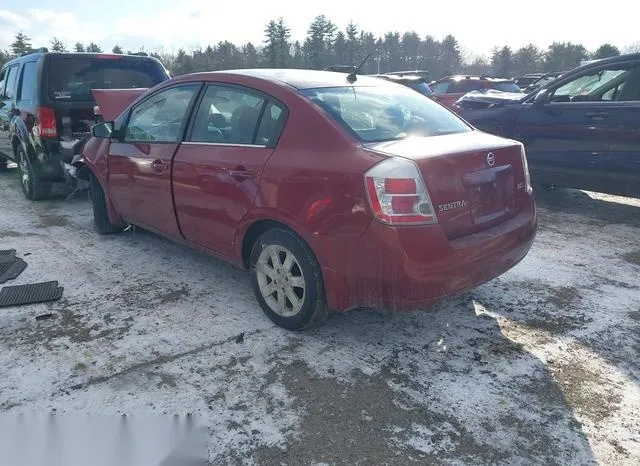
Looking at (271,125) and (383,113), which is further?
(383,113)

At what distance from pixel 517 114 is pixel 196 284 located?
15.7ft

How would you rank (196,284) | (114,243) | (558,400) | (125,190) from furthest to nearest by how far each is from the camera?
1. (114,243)
2. (125,190)
3. (196,284)
4. (558,400)

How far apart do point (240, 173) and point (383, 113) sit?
1.04 m

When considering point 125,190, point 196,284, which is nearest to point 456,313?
point 196,284

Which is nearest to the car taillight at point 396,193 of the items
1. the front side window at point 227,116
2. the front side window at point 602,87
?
the front side window at point 227,116

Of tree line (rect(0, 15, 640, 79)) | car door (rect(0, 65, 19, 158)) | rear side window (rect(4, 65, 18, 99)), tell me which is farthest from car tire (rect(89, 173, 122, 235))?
tree line (rect(0, 15, 640, 79))

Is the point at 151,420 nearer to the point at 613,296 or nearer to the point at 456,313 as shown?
the point at 456,313

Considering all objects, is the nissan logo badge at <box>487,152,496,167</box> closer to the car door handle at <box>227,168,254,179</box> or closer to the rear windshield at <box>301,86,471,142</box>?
the rear windshield at <box>301,86,471,142</box>

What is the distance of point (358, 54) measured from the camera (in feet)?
223

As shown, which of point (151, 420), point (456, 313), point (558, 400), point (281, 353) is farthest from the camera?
point (456, 313)

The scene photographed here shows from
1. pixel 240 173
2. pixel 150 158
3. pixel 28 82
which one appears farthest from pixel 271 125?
pixel 28 82

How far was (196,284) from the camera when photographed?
4168mm

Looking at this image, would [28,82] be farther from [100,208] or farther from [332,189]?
[332,189]

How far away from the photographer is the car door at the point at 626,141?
550 cm
